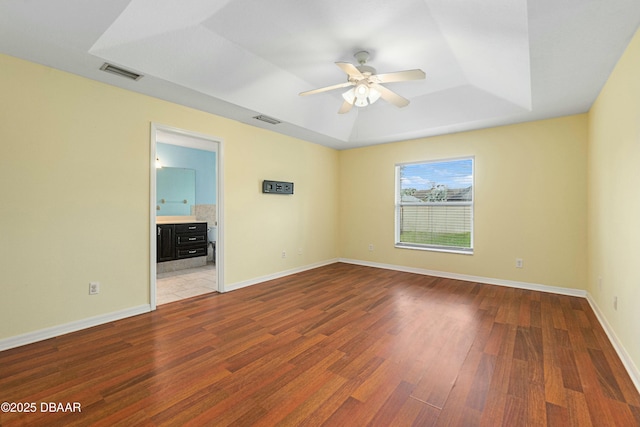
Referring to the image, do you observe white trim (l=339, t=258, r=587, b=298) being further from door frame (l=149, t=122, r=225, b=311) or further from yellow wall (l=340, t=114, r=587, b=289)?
door frame (l=149, t=122, r=225, b=311)

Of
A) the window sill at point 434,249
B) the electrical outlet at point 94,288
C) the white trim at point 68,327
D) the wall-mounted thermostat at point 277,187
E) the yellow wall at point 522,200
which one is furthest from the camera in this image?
the window sill at point 434,249

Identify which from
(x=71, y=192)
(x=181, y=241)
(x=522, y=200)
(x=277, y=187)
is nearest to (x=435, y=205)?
(x=522, y=200)

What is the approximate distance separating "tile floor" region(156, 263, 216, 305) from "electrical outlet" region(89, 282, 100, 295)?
76 centimetres

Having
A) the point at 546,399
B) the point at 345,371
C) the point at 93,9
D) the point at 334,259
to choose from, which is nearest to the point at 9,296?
the point at 93,9

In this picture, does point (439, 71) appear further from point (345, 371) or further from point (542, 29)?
point (345, 371)

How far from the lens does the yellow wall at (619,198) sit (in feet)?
6.72

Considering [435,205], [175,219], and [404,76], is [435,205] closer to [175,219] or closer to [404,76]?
[404,76]

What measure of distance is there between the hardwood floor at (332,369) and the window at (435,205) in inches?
64.4

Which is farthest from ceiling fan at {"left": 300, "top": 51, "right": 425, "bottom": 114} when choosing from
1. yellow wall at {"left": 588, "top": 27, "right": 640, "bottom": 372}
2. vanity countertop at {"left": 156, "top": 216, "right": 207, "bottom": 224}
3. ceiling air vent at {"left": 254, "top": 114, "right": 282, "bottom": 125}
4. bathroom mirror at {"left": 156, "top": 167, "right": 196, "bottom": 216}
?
bathroom mirror at {"left": 156, "top": 167, "right": 196, "bottom": 216}

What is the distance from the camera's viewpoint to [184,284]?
446 cm

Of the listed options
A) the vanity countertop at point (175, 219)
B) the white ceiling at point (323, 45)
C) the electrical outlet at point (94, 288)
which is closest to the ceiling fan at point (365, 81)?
the white ceiling at point (323, 45)

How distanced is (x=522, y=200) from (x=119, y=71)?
5198 mm

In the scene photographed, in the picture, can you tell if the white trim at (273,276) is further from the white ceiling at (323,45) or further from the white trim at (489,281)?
the white ceiling at (323,45)

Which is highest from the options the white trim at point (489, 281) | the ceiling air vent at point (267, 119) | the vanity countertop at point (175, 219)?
the ceiling air vent at point (267, 119)
